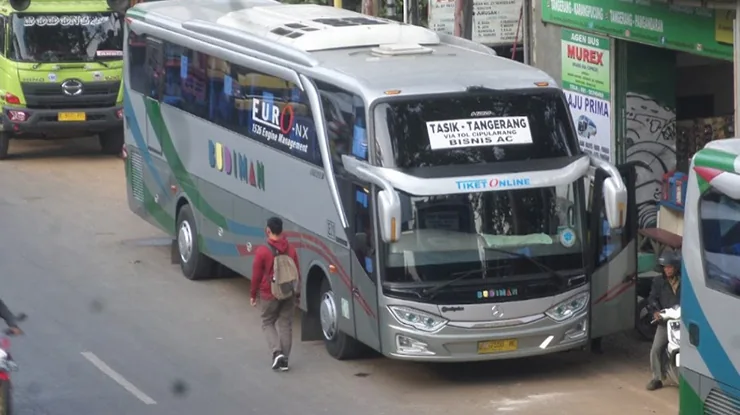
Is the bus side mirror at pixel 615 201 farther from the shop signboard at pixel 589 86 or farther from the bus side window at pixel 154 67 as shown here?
the bus side window at pixel 154 67

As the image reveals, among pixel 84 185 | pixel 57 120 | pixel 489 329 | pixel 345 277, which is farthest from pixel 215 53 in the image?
pixel 57 120

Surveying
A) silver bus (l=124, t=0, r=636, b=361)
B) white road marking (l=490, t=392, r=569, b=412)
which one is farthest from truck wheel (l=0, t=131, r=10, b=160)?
white road marking (l=490, t=392, r=569, b=412)

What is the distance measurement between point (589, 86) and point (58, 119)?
37.4 feet

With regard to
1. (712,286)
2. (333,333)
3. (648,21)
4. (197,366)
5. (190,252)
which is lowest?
(190,252)

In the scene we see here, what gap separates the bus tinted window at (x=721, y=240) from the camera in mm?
10398

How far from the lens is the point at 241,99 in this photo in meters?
16.8

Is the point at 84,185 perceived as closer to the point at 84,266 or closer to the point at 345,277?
the point at 84,266

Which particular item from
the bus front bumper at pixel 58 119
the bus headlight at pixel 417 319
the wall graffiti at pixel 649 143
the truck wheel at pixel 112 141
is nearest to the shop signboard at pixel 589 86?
the wall graffiti at pixel 649 143

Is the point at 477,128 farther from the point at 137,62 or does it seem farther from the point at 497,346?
the point at 137,62

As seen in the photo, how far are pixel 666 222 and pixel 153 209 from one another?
6.72 m

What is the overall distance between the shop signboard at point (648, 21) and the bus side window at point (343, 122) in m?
4.37

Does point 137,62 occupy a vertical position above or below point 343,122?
below

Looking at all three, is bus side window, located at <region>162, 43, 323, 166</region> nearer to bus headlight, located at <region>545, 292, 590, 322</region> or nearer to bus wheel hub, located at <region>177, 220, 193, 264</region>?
bus wheel hub, located at <region>177, 220, 193, 264</region>

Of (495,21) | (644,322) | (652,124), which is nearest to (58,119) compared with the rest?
(495,21)
